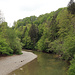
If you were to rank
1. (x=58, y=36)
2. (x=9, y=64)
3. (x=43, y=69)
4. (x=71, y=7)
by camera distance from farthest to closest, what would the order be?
(x=58, y=36) < (x=71, y=7) < (x=9, y=64) < (x=43, y=69)

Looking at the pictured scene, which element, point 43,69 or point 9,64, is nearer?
point 43,69

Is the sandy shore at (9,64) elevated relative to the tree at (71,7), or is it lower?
lower

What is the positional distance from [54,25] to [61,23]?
9280mm

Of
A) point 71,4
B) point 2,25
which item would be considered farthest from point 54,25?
point 2,25

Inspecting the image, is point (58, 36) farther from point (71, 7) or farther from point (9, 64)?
point (9, 64)

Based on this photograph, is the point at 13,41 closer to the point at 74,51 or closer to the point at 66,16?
the point at 66,16

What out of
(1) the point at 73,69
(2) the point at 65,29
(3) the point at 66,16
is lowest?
(1) the point at 73,69

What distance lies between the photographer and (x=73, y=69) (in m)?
8.81

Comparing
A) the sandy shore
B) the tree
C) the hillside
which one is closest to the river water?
the sandy shore

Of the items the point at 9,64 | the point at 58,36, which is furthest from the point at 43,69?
the point at 58,36

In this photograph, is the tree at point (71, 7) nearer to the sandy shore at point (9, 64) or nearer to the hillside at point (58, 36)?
the hillside at point (58, 36)

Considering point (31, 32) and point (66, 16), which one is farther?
point (31, 32)

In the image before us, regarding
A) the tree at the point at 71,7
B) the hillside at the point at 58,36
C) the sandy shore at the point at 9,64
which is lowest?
the sandy shore at the point at 9,64

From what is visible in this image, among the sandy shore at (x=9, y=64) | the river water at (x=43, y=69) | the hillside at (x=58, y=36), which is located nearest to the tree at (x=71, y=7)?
the hillside at (x=58, y=36)
